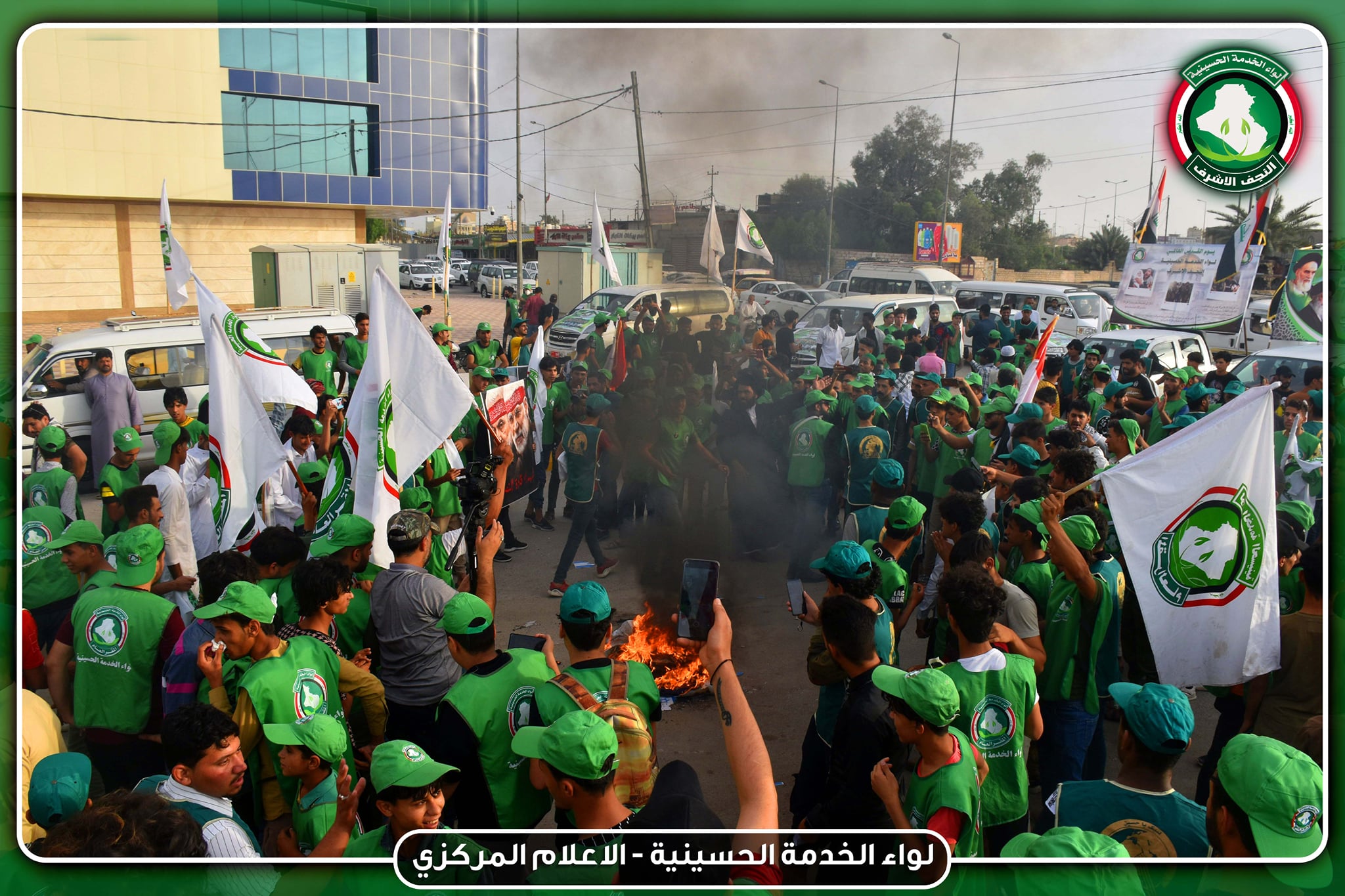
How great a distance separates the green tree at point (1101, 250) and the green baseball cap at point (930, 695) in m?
40.7

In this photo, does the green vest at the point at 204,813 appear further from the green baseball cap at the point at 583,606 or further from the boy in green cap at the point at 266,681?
the green baseball cap at the point at 583,606

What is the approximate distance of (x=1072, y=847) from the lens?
75.9 inches

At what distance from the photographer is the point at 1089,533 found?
4.01 metres

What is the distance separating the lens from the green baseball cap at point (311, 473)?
5.67 metres

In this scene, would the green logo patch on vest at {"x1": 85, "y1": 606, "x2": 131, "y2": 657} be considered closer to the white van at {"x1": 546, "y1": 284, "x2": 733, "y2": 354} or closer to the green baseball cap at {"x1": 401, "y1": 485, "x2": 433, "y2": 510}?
the green baseball cap at {"x1": 401, "y1": 485, "x2": 433, "y2": 510}

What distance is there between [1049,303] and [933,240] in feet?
34.5

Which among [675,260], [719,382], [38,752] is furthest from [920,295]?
[38,752]

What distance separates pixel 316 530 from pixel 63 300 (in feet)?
75.8

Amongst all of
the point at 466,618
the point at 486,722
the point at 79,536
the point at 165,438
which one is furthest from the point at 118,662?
the point at 165,438

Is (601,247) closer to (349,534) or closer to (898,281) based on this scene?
(898,281)

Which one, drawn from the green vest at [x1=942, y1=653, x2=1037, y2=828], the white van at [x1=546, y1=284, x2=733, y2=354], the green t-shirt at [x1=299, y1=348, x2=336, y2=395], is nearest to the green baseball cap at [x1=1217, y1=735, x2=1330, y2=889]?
the green vest at [x1=942, y1=653, x2=1037, y2=828]

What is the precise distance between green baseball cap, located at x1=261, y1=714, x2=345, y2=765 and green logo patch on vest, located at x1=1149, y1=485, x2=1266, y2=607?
122 inches

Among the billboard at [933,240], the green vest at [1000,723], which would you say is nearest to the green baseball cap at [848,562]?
the green vest at [1000,723]

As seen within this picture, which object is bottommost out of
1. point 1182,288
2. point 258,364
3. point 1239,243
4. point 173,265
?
point 258,364
